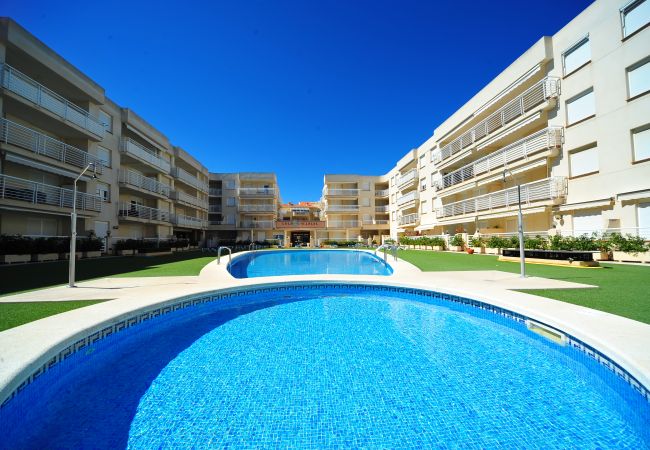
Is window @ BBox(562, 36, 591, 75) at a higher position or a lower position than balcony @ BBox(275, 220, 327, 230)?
higher

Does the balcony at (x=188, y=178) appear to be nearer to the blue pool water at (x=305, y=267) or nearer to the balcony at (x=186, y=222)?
the balcony at (x=186, y=222)

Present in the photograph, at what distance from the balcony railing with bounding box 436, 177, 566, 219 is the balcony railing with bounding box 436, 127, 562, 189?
2.05 metres

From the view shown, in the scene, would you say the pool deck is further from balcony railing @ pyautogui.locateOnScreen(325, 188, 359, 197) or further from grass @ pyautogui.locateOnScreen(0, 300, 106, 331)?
balcony railing @ pyautogui.locateOnScreen(325, 188, 359, 197)

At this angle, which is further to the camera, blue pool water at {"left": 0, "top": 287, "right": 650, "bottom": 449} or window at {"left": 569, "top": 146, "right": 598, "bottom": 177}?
window at {"left": 569, "top": 146, "right": 598, "bottom": 177}

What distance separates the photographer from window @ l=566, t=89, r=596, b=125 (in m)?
15.0

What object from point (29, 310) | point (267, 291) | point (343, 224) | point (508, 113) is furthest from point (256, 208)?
point (29, 310)

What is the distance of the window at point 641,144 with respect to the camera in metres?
12.4

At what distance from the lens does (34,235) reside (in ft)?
53.3

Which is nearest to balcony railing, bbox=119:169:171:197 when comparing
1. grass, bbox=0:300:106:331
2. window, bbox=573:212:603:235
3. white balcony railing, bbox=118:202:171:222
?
white balcony railing, bbox=118:202:171:222

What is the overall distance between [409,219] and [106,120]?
105 ft

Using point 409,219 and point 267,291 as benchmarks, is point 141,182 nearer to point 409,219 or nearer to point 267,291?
point 267,291

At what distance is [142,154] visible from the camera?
24250 millimetres

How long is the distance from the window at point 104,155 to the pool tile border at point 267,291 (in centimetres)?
1931

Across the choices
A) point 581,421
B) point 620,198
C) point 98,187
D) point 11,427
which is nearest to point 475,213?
point 620,198
